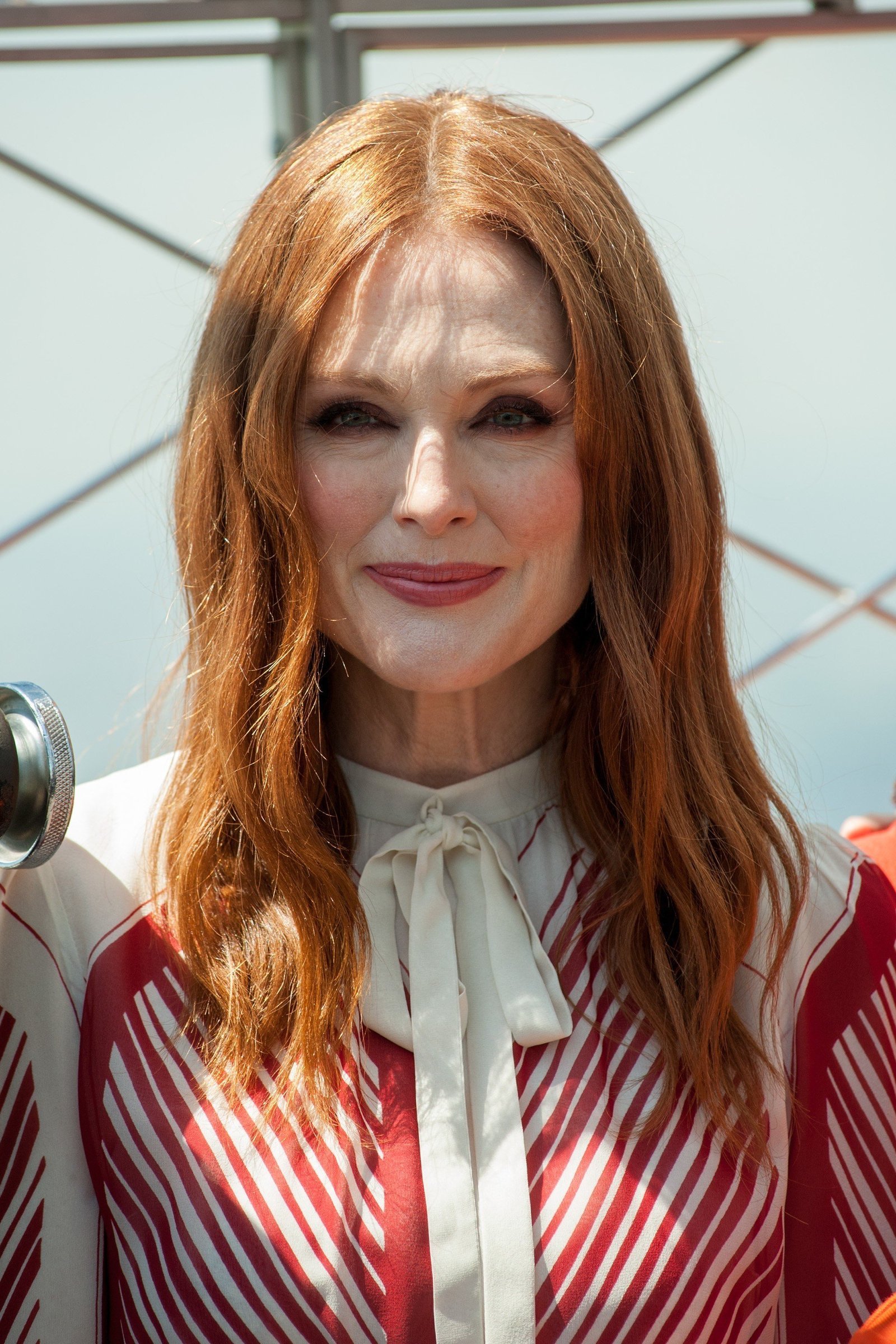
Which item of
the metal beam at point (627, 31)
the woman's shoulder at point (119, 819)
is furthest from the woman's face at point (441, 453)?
the metal beam at point (627, 31)

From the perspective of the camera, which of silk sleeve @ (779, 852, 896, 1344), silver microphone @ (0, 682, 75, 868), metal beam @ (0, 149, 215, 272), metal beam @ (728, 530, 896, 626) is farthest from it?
metal beam @ (728, 530, 896, 626)

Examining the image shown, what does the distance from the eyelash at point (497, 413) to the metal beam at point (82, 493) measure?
127 cm

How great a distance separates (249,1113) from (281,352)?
55 centimetres

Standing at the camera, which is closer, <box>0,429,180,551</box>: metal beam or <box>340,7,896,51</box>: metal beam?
<box>340,7,896,51</box>: metal beam

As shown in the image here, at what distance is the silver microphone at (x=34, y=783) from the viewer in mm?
845

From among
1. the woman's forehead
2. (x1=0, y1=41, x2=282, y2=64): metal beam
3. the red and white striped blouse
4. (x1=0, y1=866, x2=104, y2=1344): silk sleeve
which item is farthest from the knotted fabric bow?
(x1=0, y1=41, x2=282, y2=64): metal beam

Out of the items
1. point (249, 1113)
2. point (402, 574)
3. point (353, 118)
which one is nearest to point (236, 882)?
point (249, 1113)

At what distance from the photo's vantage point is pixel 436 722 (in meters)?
1.14

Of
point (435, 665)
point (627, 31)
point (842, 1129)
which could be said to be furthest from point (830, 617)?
point (435, 665)

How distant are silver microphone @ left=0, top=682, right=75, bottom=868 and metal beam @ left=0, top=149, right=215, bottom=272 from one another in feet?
5.05

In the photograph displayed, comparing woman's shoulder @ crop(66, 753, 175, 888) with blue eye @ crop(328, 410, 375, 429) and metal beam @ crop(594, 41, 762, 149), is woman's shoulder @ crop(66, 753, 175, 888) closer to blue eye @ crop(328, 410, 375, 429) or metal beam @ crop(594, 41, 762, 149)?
blue eye @ crop(328, 410, 375, 429)

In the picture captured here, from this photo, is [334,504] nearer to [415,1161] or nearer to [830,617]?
[415,1161]

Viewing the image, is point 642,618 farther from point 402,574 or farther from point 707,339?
point 707,339

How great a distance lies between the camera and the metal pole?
101 inches
